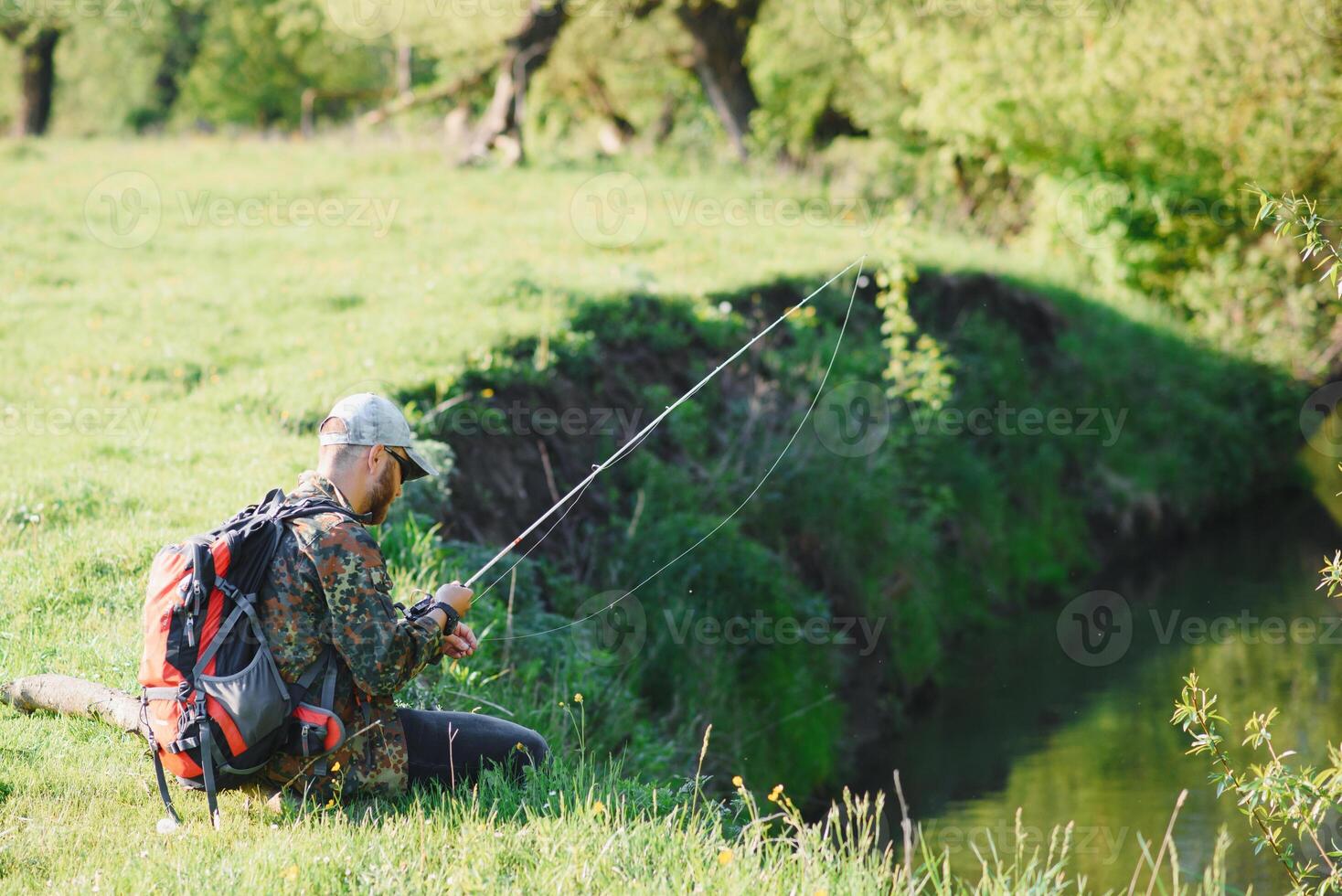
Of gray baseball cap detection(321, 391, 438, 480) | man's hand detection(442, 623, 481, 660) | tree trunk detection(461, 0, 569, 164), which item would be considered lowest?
man's hand detection(442, 623, 481, 660)

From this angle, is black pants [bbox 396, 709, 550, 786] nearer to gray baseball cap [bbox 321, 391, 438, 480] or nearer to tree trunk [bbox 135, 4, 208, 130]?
gray baseball cap [bbox 321, 391, 438, 480]

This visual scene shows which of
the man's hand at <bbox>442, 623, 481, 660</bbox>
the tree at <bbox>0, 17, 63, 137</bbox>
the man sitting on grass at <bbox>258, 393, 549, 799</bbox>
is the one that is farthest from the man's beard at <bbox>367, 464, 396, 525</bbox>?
the tree at <bbox>0, 17, 63, 137</bbox>

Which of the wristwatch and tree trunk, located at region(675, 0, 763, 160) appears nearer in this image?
the wristwatch

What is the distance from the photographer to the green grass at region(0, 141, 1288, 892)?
401 cm

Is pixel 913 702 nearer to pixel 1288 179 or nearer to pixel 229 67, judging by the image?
pixel 1288 179

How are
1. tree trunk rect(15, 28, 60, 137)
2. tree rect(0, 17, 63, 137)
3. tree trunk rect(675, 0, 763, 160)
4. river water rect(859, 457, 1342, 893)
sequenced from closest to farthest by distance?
river water rect(859, 457, 1342, 893) → tree trunk rect(675, 0, 763, 160) → tree rect(0, 17, 63, 137) → tree trunk rect(15, 28, 60, 137)

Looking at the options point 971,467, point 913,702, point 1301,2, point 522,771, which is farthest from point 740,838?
point 1301,2

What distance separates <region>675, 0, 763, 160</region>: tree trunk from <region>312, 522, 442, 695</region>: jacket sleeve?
20.0m

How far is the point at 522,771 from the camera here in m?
4.66

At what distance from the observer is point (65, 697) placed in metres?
4.95

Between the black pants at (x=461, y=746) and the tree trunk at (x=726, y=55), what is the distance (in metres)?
19.5

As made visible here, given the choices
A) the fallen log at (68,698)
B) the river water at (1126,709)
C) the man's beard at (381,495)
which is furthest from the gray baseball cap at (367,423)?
the river water at (1126,709)

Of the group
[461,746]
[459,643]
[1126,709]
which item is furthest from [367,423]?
[1126,709]

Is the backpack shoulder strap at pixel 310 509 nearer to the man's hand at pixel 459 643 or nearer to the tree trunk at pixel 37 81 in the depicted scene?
the man's hand at pixel 459 643
